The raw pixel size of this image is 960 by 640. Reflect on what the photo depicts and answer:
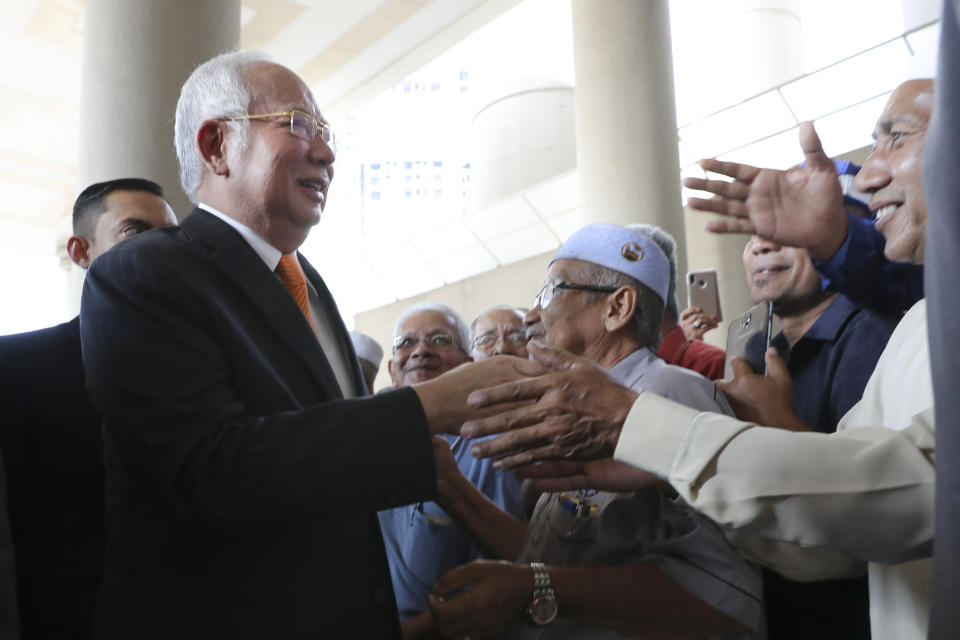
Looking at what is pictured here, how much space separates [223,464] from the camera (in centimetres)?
158

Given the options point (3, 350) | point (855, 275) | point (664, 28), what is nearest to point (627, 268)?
point (855, 275)

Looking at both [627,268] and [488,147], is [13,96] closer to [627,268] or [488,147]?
[488,147]

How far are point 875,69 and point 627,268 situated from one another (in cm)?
777

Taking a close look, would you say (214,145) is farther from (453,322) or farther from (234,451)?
(453,322)

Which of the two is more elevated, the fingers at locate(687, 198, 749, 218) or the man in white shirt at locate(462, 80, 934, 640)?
the fingers at locate(687, 198, 749, 218)

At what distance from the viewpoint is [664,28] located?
7.21 m

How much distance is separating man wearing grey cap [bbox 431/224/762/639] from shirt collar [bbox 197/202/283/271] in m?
0.74

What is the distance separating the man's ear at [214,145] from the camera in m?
2.15

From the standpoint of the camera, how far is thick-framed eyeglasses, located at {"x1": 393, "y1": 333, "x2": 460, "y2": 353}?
4.44 m

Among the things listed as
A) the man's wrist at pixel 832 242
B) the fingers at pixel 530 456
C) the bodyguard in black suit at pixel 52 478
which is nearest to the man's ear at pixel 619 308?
the man's wrist at pixel 832 242

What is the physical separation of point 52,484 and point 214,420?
1.02 m

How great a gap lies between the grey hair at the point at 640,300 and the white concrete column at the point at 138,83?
7.95ft

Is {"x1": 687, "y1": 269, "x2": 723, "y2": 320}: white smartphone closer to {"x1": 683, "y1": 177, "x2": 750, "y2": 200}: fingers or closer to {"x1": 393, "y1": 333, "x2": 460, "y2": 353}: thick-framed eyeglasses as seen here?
{"x1": 393, "y1": 333, "x2": 460, "y2": 353}: thick-framed eyeglasses

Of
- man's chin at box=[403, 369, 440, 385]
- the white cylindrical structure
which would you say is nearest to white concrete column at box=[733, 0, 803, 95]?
the white cylindrical structure
